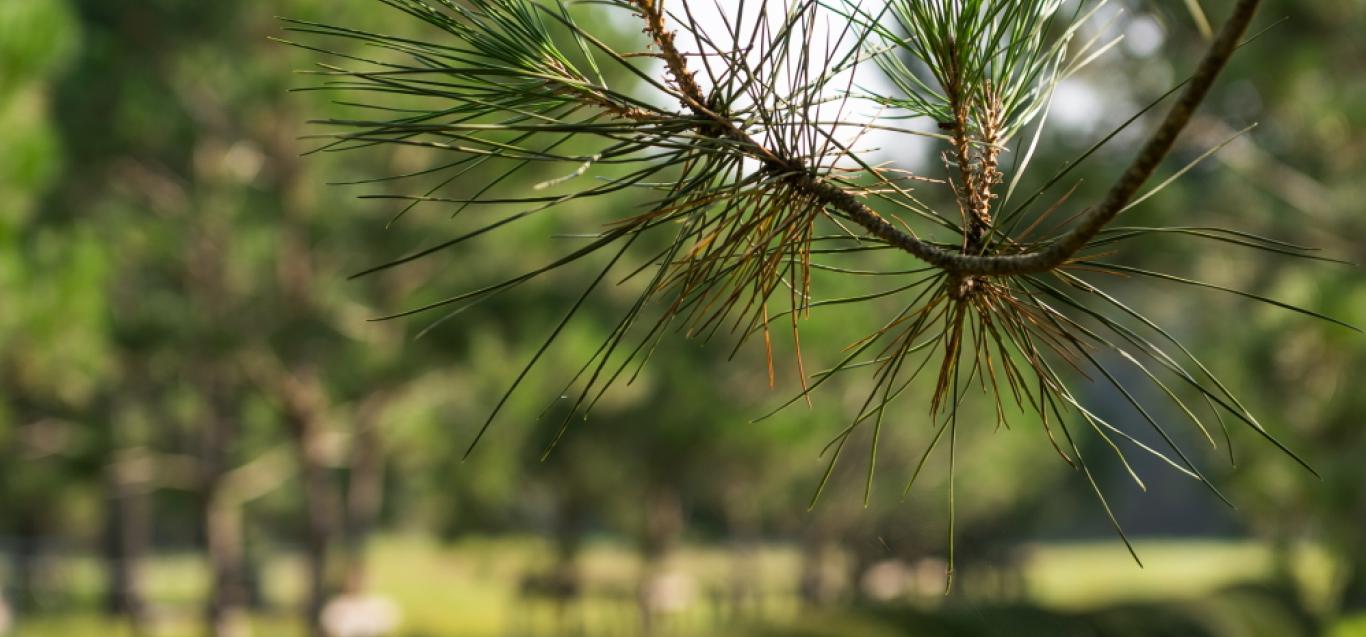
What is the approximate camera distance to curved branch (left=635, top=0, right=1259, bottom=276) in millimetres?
810

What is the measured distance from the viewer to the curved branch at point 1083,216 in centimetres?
81

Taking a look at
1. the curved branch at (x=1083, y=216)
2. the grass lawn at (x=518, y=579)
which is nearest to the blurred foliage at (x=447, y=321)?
the grass lawn at (x=518, y=579)

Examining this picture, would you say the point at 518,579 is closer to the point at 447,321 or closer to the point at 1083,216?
the point at 447,321

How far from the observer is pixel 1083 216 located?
1.05 metres

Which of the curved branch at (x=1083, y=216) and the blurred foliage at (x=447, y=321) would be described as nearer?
the curved branch at (x=1083, y=216)

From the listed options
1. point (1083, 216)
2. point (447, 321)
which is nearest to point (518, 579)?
point (447, 321)

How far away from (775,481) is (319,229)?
6.82 m

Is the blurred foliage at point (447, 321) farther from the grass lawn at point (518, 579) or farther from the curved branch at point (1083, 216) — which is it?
the curved branch at point (1083, 216)

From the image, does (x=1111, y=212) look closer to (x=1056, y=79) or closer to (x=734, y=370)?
(x=1056, y=79)

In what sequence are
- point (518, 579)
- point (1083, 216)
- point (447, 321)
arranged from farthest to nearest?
point (518, 579)
point (447, 321)
point (1083, 216)

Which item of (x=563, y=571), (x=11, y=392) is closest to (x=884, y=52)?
(x=11, y=392)

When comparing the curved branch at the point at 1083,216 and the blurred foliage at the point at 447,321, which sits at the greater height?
the blurred foliage at the point at 447,321

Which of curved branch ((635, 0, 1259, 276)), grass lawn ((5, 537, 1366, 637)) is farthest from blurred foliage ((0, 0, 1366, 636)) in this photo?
curved branch ((635, 0, 1259, 276))

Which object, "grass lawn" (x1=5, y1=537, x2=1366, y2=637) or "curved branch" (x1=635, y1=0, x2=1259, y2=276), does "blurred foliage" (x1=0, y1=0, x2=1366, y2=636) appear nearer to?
"grass lawn" (x1=5, y1=537, x2=1366, y2=637)
